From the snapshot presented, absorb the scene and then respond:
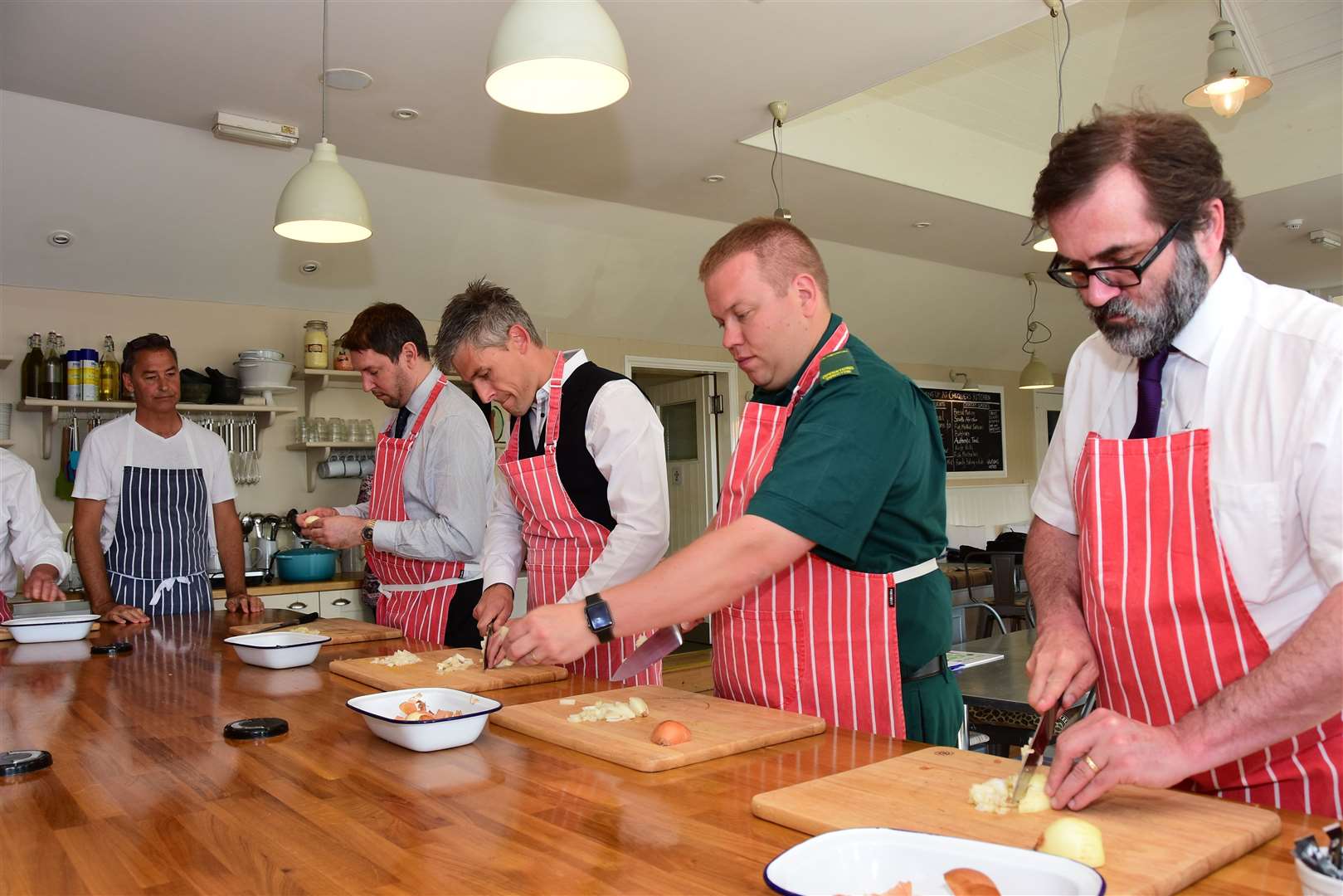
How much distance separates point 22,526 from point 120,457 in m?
0.47

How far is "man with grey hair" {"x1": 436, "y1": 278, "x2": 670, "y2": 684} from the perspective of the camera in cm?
231

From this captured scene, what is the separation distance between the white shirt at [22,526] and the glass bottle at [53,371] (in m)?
1.71

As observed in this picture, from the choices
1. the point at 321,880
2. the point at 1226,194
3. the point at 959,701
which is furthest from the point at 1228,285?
the point at 321,880

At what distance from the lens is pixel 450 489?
3.04 meters

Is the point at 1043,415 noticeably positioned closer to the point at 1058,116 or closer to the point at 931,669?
the point at 1058,116

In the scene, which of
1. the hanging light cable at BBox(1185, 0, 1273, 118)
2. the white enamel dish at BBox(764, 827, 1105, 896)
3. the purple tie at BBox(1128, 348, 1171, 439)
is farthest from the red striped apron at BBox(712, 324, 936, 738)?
the hanging light cable at BBox(1185, 0, 1273, 118)

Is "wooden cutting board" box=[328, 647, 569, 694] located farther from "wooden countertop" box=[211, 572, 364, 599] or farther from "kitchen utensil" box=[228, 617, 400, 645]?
"wooden countertop" box=[211, 572, 364, 599]

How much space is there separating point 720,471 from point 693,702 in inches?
247

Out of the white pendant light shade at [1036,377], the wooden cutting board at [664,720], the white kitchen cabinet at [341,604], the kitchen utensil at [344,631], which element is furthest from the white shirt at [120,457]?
the white pendant light shade at [1036,377]

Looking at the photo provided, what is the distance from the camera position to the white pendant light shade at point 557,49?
2.34m

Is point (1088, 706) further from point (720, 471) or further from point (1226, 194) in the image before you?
point (720, 471)

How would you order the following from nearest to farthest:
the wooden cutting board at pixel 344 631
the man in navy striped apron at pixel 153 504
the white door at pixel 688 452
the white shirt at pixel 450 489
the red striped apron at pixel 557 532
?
the red striped apron at pixel 557 532 < the wooden cutting board at pixel 344 631 < the white shirt at pixel 450 489 < the man in navy striped apron at pixel 153 504 < the white door at pixel 688 452

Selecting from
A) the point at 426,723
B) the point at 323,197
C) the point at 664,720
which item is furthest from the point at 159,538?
the point at 664,720

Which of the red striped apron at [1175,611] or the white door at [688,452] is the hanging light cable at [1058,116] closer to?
the red striped apron at [1175,611]
